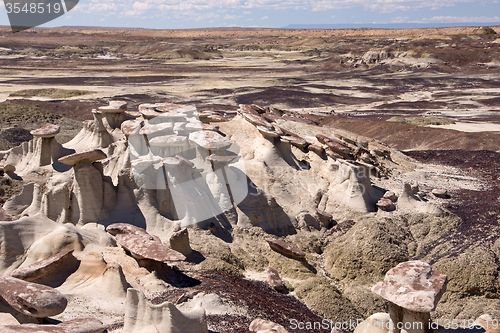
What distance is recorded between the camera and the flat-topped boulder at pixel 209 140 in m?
12.0

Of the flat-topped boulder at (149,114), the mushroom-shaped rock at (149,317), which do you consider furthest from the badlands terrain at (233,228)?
the flat-topped boulder at (149,114)

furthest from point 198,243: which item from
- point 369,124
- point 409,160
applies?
point 369,124

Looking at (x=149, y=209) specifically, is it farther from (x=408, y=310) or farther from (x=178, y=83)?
(x=178, y=83)

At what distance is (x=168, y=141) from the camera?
12219 millimetres

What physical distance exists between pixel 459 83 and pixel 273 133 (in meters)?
47.9

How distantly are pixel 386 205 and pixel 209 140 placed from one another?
5.04m

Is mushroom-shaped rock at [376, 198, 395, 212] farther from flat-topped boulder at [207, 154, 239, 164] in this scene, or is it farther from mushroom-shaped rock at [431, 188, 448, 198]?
flat-topped boulder at [207, 154, 239, 164]

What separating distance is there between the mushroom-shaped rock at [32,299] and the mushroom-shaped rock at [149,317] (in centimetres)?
88

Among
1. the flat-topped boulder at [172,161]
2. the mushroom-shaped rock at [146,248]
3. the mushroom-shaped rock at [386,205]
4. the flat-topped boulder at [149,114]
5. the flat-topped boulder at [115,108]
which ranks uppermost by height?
the flat-topped boulder at [115,108]

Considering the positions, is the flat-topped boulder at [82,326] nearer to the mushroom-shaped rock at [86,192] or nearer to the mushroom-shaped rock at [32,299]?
the mushroom-shaped rock at [32,299]

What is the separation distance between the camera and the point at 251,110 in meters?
16.8

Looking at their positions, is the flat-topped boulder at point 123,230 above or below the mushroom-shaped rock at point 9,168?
below

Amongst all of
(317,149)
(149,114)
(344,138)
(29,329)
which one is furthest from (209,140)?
(29,329)

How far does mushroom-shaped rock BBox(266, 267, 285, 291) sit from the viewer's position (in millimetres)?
9516
